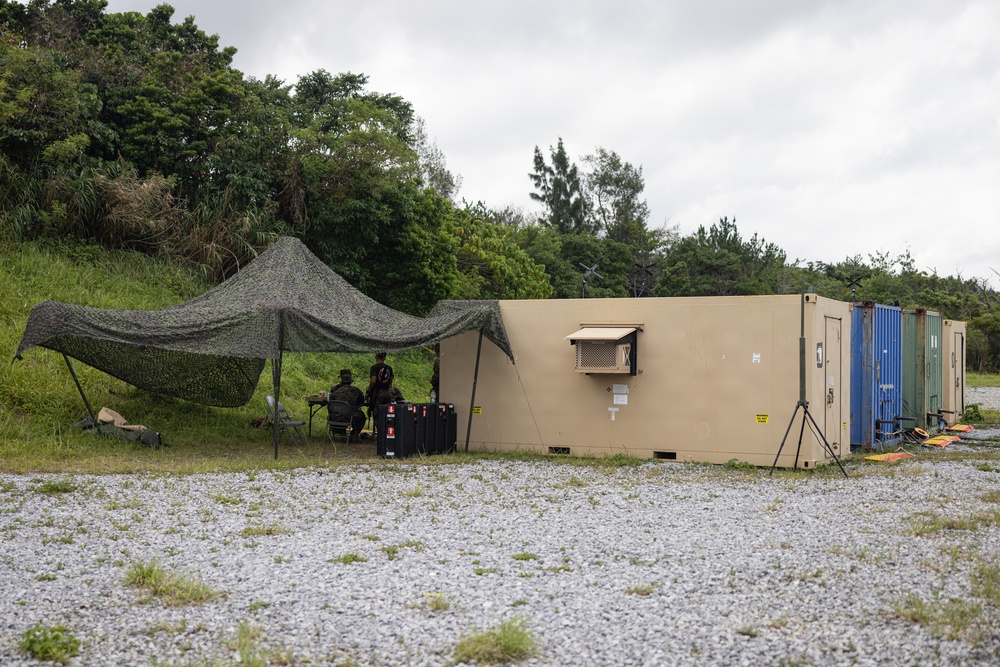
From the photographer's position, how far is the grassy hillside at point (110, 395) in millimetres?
12203

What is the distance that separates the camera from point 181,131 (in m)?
22.4

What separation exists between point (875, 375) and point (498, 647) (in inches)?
449

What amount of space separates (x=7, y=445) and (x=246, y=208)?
1116cm

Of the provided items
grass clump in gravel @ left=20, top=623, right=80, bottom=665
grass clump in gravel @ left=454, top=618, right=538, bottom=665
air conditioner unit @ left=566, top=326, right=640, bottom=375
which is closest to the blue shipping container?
air conditioner unit @ left=566, top=326, right=640, bottom=375

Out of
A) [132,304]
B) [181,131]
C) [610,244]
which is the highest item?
[610,244]

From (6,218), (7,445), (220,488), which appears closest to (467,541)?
(220,488)

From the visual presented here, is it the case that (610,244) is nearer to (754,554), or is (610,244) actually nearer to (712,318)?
(712,318)

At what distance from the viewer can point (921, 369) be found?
17.0m

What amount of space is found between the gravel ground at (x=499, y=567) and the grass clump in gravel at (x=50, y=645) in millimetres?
62

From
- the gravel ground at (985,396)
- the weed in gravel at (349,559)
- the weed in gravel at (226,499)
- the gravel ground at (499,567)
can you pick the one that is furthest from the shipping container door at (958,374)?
the weed in gravel at (349,559)

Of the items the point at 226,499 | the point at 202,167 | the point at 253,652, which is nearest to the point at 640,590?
the point at 253,652

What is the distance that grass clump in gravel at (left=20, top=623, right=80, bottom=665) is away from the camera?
4543 millimetres

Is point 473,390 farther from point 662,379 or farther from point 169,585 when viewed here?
point 169,585

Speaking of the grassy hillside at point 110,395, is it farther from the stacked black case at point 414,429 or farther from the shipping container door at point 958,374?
the shipping container door at point 958,374
